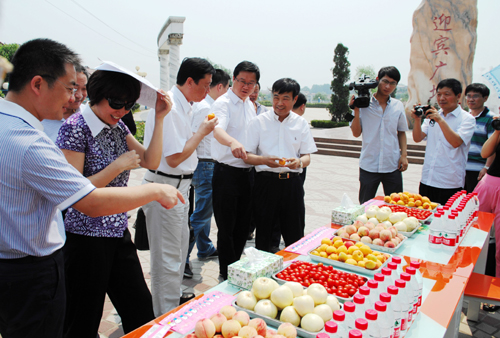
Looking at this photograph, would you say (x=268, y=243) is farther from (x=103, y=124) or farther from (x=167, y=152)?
(x=103, y=124)

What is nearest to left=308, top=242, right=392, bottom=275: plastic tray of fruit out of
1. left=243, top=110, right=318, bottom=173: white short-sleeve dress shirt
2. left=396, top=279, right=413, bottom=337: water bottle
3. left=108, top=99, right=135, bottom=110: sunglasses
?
left=396, top=279, right=413, bottom=337: water bottle

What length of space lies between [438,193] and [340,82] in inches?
778

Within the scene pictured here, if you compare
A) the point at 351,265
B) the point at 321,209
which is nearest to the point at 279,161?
the point at 351,265

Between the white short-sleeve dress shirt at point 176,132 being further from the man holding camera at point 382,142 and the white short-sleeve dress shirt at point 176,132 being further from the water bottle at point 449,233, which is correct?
the man holding camera at point 382,142

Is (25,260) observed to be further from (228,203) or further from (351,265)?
(228,203)

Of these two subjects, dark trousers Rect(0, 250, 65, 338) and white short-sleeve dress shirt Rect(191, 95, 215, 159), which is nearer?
dark trousers Rect(0, 250, 65, 338)

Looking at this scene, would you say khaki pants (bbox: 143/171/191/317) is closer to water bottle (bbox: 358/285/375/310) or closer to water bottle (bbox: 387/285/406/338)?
water bottle (bbox: 358/285/375/310)

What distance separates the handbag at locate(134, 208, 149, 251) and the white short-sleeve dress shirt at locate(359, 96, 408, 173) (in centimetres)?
250

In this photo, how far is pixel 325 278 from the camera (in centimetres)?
170

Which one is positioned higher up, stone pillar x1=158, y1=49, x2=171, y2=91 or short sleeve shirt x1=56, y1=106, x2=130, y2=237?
stone pillar x1=158, y1=49, x2=171, y2=91

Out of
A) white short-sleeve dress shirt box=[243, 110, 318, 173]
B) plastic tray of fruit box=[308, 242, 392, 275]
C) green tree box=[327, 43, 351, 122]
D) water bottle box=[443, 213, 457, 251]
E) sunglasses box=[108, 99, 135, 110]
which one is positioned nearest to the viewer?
sunglasses box=[108, 99, 135, 110]

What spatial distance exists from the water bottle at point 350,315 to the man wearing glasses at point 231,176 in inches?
78.1

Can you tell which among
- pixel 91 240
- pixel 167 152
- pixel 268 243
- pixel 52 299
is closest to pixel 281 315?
pixel 52 299

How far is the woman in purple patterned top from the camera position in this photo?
165cm
